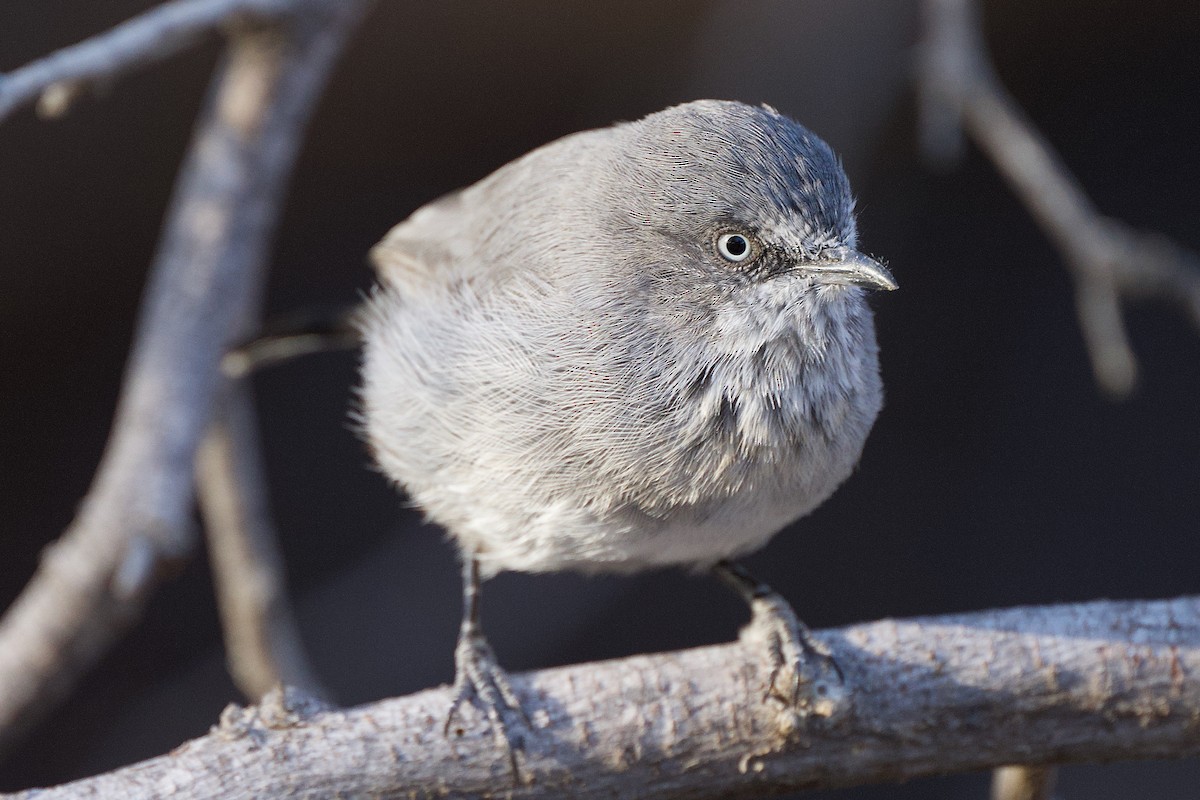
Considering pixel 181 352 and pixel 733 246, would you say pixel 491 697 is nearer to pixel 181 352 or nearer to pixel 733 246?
pixel 733 246

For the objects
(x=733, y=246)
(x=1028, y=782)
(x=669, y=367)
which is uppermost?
(x=733, y=246)

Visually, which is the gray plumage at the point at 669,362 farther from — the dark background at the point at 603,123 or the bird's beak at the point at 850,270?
the dark background at the point at 603,123

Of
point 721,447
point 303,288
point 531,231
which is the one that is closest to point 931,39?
point 531,231

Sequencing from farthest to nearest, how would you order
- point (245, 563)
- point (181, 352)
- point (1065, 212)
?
point (1065, 212) → point (245, 563) → point (181, 352)

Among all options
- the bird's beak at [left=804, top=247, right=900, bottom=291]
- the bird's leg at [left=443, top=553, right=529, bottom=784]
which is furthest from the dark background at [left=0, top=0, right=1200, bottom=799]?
the bird's beak at [left=804, top=247, right=900, bottom=291]

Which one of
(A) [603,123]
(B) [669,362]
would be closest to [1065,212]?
(B) [669,362]

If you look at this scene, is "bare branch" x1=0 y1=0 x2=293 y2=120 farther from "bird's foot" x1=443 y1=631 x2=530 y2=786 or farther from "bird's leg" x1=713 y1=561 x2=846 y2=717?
"bird's leg" x1=713 y1=561 x2=846 y2=717
